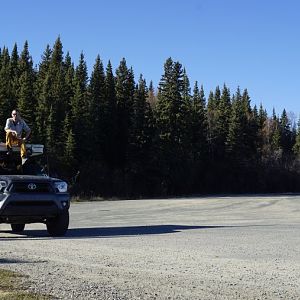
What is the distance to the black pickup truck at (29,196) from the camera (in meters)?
13.6

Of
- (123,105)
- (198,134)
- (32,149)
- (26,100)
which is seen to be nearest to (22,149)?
(32,149)

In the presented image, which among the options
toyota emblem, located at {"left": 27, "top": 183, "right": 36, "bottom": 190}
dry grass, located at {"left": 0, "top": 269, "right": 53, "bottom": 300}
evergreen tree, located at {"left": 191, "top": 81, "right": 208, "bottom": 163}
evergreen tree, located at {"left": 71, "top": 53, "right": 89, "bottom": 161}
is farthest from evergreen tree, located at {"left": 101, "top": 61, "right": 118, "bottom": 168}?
dry grass, located at {"left": 0, "top": 269, "right": 53, "bottom": 300}

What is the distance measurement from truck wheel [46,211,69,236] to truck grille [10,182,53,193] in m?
0.83

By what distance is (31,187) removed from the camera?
546 inches

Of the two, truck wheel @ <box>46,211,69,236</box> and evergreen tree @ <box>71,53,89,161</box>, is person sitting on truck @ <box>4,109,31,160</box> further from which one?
evergreen tree @ <box>71,53,89,161</box>

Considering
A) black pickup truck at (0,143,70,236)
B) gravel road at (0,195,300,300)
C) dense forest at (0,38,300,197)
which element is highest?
dense forest at (0,38,300,197)

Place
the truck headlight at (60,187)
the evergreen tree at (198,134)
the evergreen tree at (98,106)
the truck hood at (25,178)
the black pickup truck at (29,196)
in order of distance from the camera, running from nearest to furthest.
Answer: the black pickup truck at (29,196) < the truck hood at (25,178) < the truck headlight at (60,187) < the evergreen tree at (98,106) < the evergreen tree at (198,134)

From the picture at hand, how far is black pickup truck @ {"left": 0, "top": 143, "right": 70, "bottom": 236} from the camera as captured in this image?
44.6ft

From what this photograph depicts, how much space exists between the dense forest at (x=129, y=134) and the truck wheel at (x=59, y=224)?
161 ft

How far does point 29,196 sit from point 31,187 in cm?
26

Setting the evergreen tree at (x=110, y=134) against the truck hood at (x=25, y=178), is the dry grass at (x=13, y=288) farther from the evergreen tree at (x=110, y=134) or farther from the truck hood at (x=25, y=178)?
the evergreen tree at (x=110, y=134)

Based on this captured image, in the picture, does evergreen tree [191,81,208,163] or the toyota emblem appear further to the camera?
evergreen tree [191,81,208,163]

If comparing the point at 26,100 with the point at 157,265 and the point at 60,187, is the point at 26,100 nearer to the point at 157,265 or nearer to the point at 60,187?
the point at 60,187

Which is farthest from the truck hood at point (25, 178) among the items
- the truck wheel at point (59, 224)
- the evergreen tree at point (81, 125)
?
the evergreen tree at point (81, 125)
